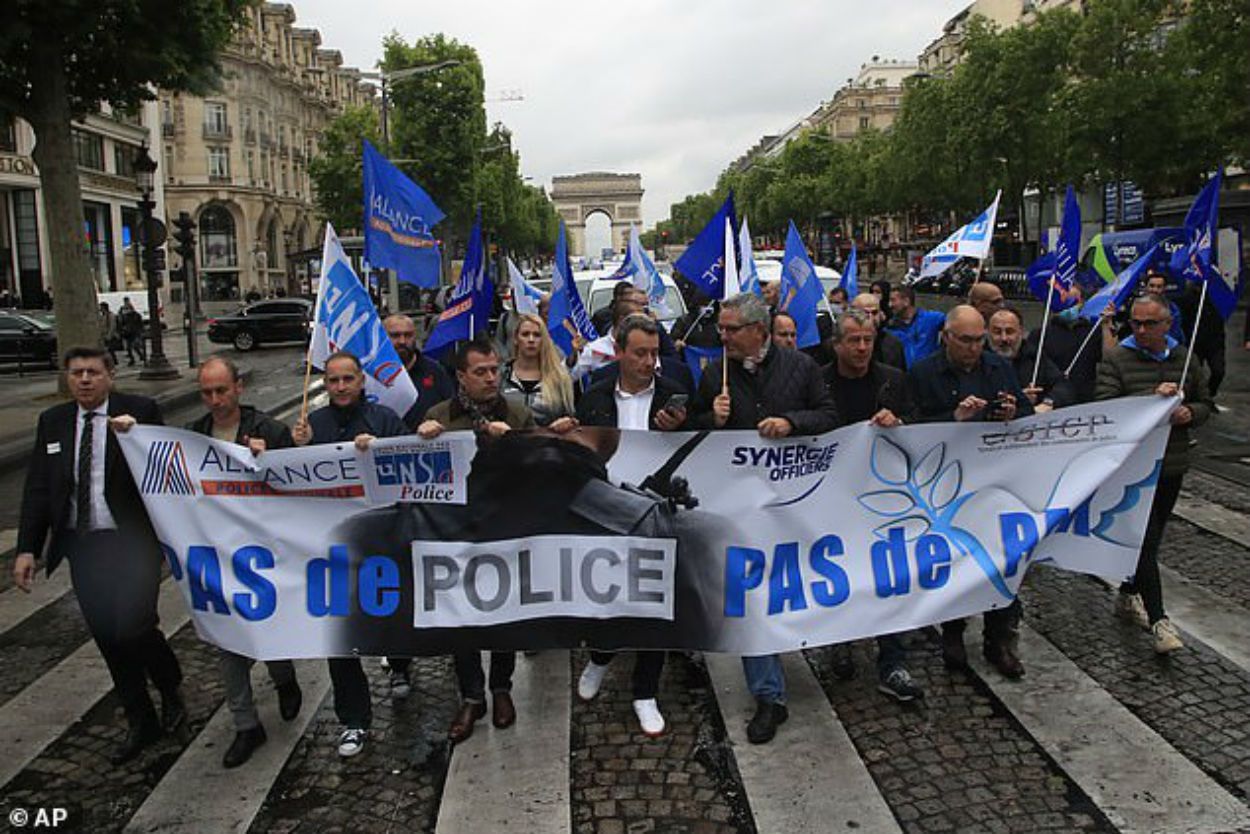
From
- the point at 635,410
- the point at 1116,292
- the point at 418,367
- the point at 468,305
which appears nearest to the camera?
the point at 635,410

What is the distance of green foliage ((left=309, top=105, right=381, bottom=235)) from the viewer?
165 feet

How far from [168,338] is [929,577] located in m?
39.8

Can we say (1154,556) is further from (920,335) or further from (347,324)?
(347,324)

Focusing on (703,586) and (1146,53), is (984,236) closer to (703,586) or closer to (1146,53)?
(703,586)

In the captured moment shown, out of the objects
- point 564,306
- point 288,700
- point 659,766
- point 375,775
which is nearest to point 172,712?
point 288,700

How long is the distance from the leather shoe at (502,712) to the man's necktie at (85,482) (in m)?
1.93

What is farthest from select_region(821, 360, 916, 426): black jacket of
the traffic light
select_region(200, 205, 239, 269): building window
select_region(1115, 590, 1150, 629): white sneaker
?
select_region(200, 205, 239, 269): building window

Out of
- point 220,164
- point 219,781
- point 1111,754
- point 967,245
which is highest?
point 220,164

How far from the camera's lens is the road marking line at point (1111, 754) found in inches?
155

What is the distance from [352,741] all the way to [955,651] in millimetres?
2963

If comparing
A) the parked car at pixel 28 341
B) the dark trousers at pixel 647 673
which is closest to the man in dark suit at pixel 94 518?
the dark trousers at pixel 647 673

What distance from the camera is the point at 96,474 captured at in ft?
14.9

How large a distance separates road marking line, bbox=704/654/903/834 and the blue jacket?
3486mm

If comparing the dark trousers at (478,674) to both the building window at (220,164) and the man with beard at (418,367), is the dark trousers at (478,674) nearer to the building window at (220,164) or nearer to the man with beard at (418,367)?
the man with beard at (418,367)
